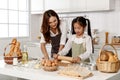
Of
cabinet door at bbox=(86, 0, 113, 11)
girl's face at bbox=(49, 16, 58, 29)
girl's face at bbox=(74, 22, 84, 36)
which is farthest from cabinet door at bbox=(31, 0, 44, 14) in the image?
girl's face at bbox=(74, 22, 84, 36)

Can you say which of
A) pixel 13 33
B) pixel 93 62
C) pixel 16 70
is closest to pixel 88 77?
pixel 93 62

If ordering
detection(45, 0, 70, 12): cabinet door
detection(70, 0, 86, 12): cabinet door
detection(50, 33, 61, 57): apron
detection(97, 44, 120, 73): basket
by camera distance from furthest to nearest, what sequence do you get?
detection(45, 0, 70, 12): cabinet door < detection(70, 0, 86, 12): cabinet door < detection(50, 33, 61, 57): apron < detection(97, 44, 120, 73): basket

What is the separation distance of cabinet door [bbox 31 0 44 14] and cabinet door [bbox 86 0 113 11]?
105 centimetres

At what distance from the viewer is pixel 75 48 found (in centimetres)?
204

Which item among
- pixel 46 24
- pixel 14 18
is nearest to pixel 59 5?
pixel 14 18

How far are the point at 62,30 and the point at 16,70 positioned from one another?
87 cm

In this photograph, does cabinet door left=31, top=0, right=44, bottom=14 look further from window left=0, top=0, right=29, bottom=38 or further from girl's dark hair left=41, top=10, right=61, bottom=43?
girl's dark hair left=41, top=10, right=61, bottom=43

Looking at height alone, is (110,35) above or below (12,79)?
above

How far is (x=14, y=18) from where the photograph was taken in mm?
4215

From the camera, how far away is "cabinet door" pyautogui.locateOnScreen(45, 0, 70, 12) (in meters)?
3.68

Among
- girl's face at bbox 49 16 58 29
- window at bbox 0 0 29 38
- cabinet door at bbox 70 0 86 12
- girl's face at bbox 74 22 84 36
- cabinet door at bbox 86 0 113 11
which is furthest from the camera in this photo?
window at bbox 0 0 29 38

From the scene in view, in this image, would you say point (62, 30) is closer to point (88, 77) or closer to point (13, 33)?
point (88, 77)

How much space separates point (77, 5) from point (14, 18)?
1.40 m

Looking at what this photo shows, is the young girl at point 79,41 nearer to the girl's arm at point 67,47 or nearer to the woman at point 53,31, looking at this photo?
the girl's arm at point 67,47
